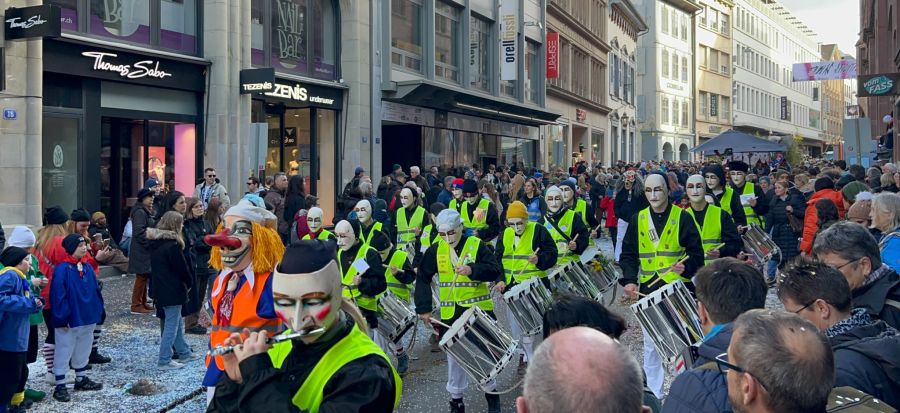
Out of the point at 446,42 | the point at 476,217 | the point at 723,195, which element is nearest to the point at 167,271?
the point at 476,217

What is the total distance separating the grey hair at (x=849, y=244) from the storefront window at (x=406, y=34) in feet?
67.2

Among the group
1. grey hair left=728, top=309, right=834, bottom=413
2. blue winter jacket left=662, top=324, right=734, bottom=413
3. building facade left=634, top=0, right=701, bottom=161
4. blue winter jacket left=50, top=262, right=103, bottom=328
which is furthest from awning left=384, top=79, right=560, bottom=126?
building facade left=634, top=0, right=701, bottom=161

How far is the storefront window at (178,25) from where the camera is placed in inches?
661

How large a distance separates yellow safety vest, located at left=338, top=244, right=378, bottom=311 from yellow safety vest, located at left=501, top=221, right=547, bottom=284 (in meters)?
1.37

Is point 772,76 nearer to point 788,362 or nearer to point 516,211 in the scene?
point 516,211

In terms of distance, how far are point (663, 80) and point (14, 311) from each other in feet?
194

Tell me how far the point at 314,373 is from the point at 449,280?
4517 mm

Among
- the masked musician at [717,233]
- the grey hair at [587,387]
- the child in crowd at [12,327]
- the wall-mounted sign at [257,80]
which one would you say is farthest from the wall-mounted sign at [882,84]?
the grey hair at [587,387]

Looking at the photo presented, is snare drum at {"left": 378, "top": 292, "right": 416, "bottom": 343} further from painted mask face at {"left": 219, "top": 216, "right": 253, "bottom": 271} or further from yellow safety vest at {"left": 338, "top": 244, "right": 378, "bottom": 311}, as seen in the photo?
painted mask face at {"left": 219, "top": 216, "right": 253, "bottom": 271}

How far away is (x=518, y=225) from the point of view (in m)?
8.05

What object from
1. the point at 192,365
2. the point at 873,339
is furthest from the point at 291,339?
the point at 192,365

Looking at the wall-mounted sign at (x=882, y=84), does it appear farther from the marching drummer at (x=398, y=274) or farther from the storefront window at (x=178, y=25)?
the storefront window at (x=178, y=25)

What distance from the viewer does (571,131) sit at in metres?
43.0

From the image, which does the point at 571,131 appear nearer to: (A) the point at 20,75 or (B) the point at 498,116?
(B) the point at 498,116
